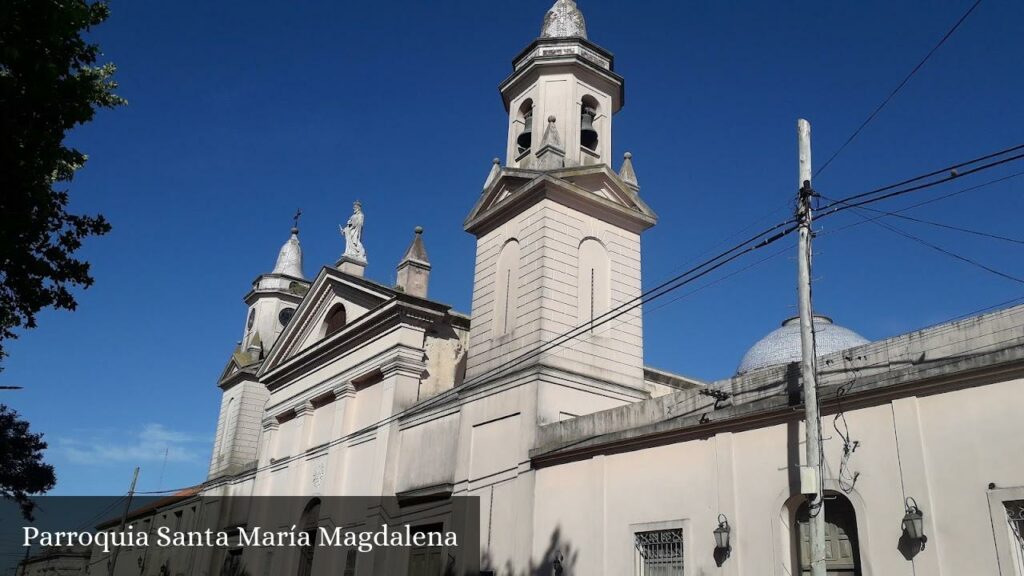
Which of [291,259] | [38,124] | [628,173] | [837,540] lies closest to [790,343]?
[628,173]

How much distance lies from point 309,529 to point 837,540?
18.7 meters

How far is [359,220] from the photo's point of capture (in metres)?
30.0

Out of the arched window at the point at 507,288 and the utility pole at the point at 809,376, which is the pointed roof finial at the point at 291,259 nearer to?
the arched window at the point at 507,288

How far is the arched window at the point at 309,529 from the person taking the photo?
25583 millimetres

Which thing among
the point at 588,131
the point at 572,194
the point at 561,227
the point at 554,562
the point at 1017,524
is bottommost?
the point at 554,562

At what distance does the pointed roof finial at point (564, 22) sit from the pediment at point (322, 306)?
8511 mm

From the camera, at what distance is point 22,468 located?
1033 inches

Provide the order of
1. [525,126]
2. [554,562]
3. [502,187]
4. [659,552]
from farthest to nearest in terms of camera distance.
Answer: [525,126], [502,187], [554,562], [659,552]

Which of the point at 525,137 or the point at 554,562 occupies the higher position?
the point at 525,137

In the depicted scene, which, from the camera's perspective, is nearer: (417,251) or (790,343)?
(417,251)

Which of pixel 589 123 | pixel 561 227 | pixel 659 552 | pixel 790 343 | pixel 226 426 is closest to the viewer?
pixel 659 552

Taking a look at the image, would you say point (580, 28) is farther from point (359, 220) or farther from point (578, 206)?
point (359, 220)

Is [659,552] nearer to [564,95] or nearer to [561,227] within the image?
[561,227]

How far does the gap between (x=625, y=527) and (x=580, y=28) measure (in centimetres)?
1441
